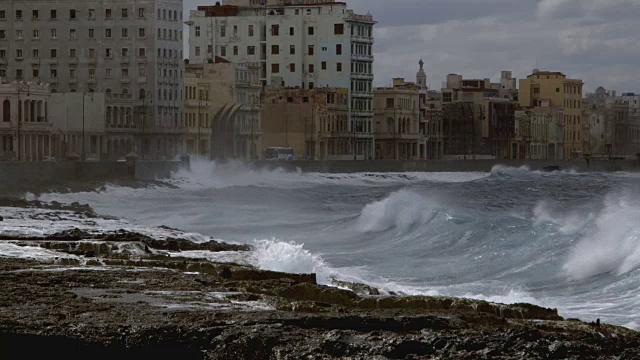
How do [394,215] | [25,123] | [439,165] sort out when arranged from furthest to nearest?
[439,165], [25,123], [394,215]

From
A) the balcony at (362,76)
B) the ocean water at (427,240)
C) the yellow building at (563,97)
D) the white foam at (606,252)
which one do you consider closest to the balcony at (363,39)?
the balcony at (362,76)

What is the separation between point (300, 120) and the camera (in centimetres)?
12988

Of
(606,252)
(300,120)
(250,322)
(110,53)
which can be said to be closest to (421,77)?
(300,120)

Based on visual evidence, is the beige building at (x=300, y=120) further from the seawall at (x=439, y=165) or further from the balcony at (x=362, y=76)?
the seawall at (x=439, y=165)

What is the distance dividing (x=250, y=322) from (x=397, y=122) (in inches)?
5051

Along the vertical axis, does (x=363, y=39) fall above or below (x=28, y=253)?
above

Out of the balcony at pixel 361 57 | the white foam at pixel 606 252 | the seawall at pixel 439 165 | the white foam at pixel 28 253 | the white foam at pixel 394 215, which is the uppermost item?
the balcony at pixel 361 57

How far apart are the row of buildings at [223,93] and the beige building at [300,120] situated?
146 mm

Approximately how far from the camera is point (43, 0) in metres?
115

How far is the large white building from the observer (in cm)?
13938

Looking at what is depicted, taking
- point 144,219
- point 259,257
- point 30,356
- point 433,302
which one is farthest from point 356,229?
point 30,356

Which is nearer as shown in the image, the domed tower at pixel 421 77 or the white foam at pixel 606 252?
the white foam at pixel 606 252

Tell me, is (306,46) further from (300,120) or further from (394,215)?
(394,215)

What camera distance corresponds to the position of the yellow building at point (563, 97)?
18462 centimetres
